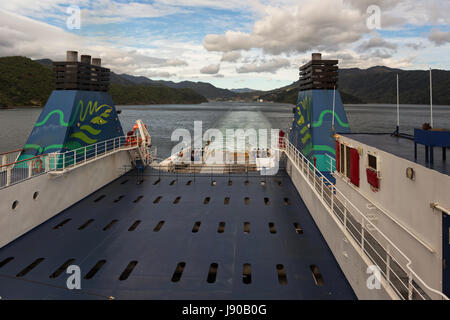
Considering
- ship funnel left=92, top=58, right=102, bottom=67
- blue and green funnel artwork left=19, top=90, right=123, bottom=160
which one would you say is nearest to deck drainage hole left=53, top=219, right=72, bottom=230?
blue and green funnel artwork left=19, top=90, right=123, bottom=160

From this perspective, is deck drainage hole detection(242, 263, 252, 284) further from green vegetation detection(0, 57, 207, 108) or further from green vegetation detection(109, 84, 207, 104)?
green vegetation detection(109, 84, 207, 104)

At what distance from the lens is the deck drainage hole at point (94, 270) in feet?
18.3

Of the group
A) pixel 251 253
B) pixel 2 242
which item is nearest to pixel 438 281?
pixel 251 253

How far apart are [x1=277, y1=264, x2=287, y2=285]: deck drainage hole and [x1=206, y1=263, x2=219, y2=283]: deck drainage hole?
1.24 metres

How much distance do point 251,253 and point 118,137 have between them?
9.14 meters

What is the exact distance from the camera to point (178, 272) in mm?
5715

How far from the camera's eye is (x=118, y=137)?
43.1ft

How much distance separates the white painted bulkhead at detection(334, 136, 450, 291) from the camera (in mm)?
4004

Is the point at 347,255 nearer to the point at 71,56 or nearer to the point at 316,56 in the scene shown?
the point at 316,56

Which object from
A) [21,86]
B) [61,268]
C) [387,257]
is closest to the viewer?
[387,257]

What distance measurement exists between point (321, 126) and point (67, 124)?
9408mm

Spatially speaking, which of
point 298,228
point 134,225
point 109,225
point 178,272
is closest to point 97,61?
point 109,225
